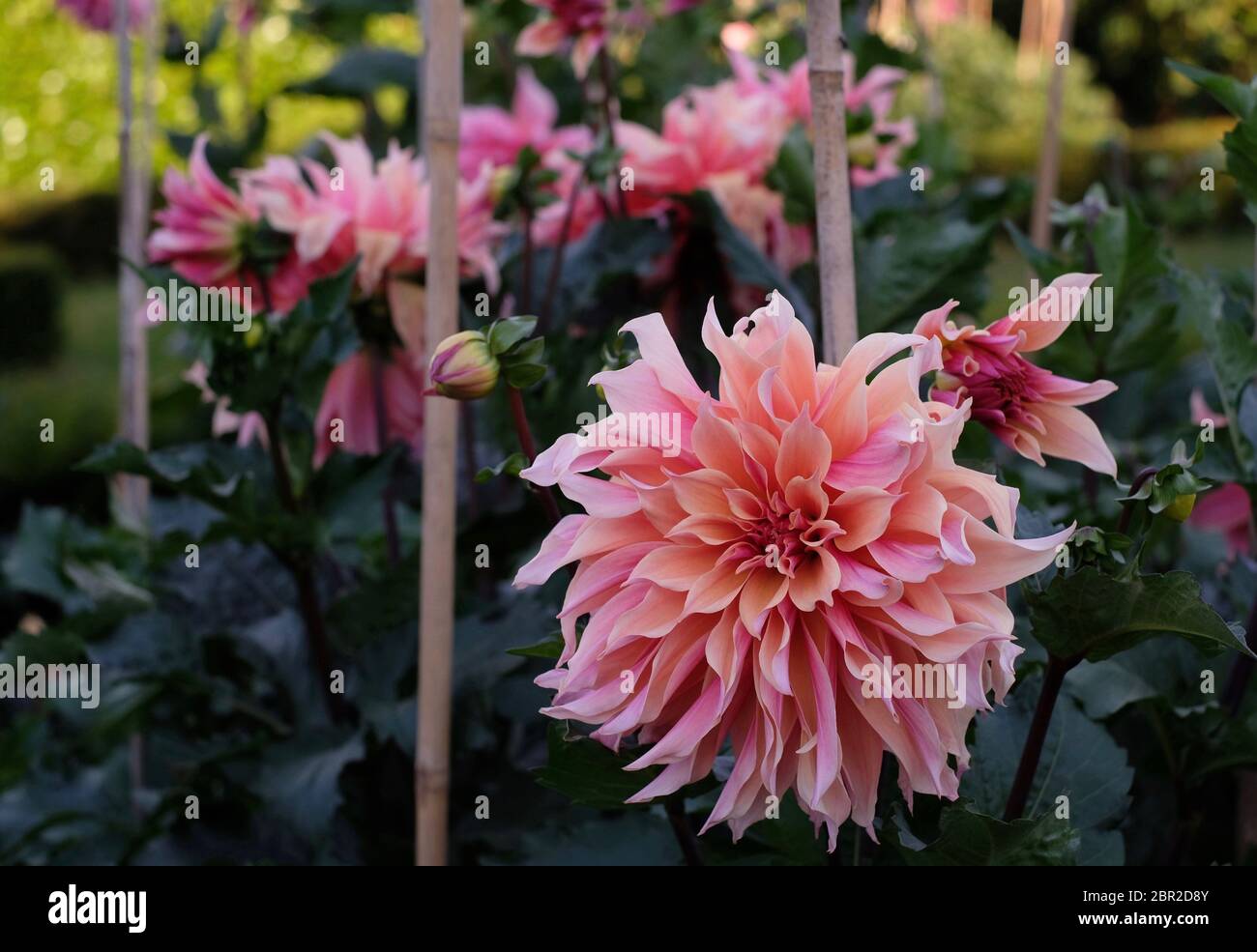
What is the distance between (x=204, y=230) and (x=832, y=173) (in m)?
0.65

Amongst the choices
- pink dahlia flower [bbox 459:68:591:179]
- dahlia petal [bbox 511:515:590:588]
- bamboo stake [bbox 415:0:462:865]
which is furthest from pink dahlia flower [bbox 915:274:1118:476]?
pink dahlia flower [bbox 459:68:591:179]

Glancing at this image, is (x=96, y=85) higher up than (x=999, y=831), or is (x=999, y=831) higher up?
(x=96, y=85)

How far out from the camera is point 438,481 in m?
0.93

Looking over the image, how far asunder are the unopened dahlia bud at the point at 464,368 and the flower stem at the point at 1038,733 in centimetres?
35

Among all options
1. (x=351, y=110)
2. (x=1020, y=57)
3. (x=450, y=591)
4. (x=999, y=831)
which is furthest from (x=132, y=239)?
(x=1020, y=57)

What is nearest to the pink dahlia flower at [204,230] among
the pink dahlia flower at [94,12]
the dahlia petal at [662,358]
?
the dahlia petal at [662,358]

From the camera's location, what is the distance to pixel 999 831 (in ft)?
2.20

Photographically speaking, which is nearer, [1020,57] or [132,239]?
[132,239]

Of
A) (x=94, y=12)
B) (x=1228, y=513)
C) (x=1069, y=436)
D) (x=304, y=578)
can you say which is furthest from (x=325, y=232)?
(x=94, y=12)

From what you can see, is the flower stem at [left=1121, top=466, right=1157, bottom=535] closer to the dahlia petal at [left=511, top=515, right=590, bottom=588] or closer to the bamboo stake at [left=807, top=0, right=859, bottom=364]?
the bamboo stake at [left=807, top=0, right=859, bottom=364]

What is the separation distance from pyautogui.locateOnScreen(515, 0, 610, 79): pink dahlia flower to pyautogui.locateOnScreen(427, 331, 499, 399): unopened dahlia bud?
724mm

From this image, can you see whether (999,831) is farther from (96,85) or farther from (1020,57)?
(1020,57)

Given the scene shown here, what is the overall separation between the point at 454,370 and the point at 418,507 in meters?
0.80
